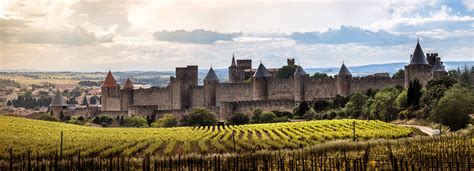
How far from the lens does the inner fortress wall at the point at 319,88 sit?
176ft

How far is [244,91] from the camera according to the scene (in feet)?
191

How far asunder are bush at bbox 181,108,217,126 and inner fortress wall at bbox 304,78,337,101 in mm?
6980

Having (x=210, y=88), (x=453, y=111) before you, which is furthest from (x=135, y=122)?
(x=453, y=111)

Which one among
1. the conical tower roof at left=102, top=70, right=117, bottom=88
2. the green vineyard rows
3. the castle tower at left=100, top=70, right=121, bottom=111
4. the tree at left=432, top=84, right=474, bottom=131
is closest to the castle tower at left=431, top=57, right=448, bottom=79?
the tree at left=432, top=84, right=474, bottom=131

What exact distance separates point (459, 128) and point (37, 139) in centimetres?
1836

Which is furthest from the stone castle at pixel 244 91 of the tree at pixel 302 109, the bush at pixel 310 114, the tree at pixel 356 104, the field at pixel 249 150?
the field at pixel 249 150

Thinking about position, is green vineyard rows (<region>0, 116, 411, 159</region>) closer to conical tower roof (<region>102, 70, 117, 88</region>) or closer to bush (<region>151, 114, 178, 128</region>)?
bush (<region>151, 114, 178, 128</region>)

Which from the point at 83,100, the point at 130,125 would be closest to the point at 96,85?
the point at 83,100

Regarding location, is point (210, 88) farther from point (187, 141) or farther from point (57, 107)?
point (187, 141)

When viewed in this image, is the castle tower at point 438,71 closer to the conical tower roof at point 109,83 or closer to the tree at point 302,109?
the tree at point 302,109

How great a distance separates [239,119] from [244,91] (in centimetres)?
700

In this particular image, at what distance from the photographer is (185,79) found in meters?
61.1

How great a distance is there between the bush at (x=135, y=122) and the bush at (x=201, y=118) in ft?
12.1

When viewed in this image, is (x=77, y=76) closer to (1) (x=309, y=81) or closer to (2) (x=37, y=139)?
(1) (x=309, y=81)
